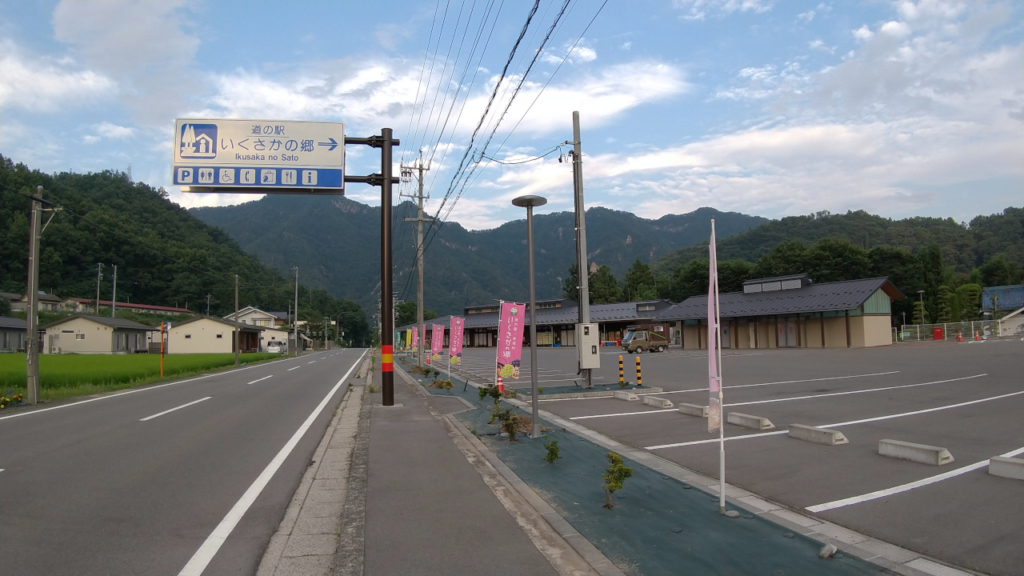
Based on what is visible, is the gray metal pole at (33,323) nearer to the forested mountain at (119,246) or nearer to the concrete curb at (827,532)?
the concrete curb at (827,532)

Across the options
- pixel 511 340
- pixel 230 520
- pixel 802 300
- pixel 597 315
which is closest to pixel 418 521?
pixel 230 520

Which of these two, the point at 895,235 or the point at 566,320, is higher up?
the point at 895,235

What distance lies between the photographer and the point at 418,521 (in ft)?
15.9

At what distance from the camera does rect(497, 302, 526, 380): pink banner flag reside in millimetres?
15555

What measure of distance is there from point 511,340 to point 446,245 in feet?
303

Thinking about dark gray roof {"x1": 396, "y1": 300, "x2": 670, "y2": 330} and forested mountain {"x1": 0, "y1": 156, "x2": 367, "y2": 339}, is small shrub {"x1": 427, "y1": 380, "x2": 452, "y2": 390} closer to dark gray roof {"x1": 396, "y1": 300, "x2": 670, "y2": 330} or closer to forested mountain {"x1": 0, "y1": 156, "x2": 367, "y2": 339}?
dark gray roof {"x1": 396, "y1": 300, "x2": 670, "y2": 330}

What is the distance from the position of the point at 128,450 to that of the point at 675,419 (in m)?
8.87

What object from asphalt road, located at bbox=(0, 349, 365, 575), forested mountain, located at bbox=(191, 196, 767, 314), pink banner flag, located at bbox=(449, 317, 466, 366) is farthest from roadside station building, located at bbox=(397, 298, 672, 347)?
asphalt road, located at bbox=(0, 349, 365, 575)

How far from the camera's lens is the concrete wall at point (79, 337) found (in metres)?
49.8

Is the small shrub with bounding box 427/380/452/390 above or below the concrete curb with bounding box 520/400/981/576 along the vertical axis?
below

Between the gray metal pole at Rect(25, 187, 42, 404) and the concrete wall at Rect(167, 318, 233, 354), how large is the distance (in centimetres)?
4746

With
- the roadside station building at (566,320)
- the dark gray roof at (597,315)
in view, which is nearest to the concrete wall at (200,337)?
the dark gray roof at (597,315)

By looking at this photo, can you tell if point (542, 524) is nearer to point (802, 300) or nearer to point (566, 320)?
point (802, 300)

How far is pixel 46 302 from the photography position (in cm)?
6194
